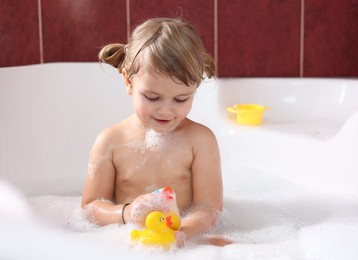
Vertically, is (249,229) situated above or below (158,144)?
below

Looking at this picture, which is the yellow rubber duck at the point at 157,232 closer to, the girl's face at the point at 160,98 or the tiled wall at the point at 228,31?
the girl's face at the point at 160,98

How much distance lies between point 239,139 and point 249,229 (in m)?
0.58

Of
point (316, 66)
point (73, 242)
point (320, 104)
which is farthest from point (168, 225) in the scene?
point (316, 66)

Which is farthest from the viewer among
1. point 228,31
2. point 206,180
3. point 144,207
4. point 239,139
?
point 228,31

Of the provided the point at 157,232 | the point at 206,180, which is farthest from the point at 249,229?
the point at 157,232

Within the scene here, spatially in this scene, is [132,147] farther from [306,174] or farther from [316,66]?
[316,66]

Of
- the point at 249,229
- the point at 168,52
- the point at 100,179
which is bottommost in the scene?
the point at 249,229

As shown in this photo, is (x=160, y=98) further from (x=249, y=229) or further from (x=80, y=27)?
(x=80, y=27)

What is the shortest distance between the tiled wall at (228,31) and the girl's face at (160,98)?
104 cm

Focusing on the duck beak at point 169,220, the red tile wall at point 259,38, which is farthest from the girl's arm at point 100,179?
the red tile wall at point 259,38

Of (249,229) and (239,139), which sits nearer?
(249,229)

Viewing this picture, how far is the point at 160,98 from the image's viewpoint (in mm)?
1222

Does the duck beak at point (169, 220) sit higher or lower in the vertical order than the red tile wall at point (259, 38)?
lower

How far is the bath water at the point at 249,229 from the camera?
85cm
